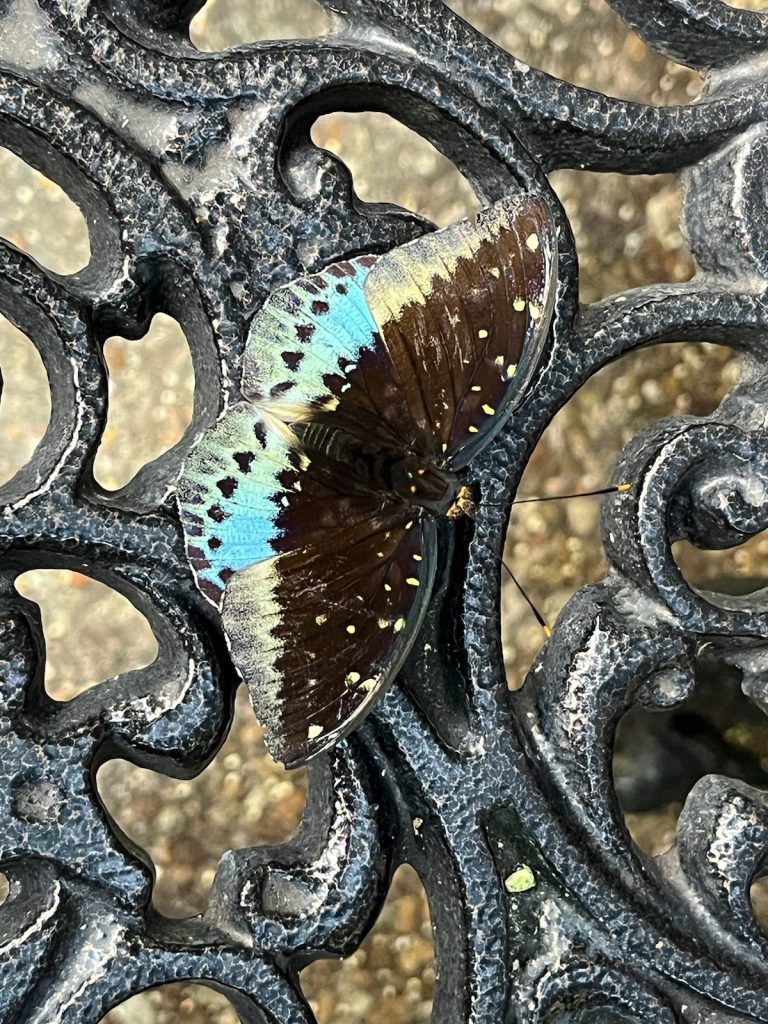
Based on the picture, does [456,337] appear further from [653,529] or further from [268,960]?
[268,960]

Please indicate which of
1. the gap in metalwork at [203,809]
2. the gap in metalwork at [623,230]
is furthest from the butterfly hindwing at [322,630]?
the gap in metalwork at [623,230]

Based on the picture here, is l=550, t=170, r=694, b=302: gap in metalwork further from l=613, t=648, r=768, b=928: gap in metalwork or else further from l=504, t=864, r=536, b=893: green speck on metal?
l=504, t=864, r=536, b=893: green speck on metal

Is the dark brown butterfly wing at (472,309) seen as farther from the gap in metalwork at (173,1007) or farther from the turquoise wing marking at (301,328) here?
the gap in metalwork at (173,1007)

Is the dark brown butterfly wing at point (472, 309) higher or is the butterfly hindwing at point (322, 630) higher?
the dark brown butterfly wing at point (472, 309)

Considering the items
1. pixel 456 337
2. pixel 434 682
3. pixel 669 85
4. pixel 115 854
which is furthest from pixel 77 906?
pixel 669 85

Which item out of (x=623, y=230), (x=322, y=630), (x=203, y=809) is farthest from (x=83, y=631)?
(x=623, y=230)
